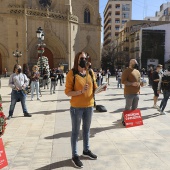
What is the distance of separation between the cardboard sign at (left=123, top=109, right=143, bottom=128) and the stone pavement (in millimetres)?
204

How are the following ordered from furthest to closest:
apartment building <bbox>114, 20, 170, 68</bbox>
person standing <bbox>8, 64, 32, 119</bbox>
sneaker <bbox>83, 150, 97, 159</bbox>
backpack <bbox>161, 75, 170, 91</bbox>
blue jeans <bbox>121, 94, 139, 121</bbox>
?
apartment building <bbox>114, 20, 170, 68</bbox>, backpack <bbox>161, 75, 170, 91</bbox>, person standing <bbox>8, 64, 32, 119</bbox>, blue jeans <bbox>121, 94, 139, 121</bbox>, sneaker <bbox>83, 150, 97, 159</bbox>

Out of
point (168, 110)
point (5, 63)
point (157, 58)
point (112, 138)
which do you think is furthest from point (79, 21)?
point (112, 138)

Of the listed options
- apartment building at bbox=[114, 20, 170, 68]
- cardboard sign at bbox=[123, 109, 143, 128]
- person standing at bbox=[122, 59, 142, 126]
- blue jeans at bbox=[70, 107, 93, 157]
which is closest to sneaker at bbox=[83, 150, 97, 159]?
blue jeans at bbox=[70, 107, 93, 157]

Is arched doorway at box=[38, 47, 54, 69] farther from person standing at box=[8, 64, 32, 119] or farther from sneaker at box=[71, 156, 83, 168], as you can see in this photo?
sneaker at box=[71, 156, 83, 168]

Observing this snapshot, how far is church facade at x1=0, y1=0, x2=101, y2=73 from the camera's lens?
102ft

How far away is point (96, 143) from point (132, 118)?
1867 mm

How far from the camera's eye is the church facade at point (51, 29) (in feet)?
102

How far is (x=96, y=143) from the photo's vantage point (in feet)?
16.9

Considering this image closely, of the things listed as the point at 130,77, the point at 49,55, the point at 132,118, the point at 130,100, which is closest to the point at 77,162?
the point at 132,118

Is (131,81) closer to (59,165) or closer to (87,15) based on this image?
(59,165)

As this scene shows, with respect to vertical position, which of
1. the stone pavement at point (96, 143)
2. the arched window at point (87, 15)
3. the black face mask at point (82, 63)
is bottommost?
the stone pavement at point (96, 143)

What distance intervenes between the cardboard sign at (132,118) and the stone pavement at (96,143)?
20 centimetres

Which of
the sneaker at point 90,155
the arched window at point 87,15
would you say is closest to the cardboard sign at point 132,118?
the sneaker at point 90,155

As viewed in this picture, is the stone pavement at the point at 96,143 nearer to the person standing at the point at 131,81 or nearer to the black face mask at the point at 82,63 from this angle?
the person standing at the point at 131,81
